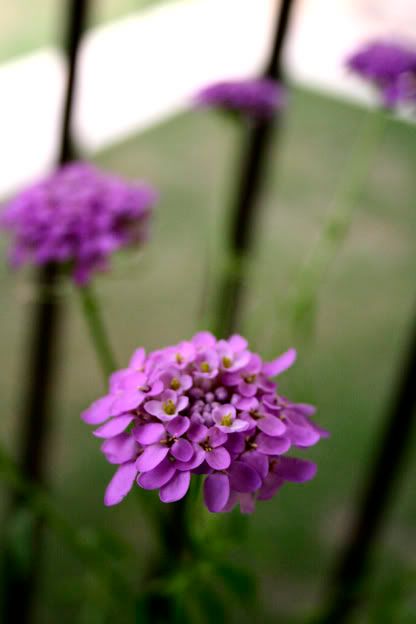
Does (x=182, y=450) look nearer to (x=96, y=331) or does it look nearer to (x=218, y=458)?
(x=218, y=458)

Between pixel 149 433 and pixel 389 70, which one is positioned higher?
pixel 389 70

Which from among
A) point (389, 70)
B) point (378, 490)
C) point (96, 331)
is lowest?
point (378, 490)

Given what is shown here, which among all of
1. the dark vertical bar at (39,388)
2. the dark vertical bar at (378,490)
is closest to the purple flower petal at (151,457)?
the dark vertical bar at (39,388)

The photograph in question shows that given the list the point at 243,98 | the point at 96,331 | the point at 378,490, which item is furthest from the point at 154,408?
the point at 378,490

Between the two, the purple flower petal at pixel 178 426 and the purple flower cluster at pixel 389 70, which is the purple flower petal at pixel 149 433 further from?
the purple flower cluster at pixel 389 70

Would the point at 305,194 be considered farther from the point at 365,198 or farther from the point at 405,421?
the point at 405,421

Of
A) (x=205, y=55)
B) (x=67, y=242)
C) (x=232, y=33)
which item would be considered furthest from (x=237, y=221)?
(x=205, y=55)

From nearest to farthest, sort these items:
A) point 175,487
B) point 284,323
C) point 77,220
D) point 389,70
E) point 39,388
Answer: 1. point 175,487
2. point 77,220
3. point 389,70
4. point 284,323
5. point 39,388
